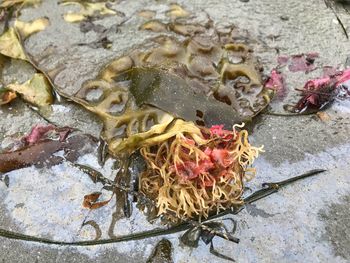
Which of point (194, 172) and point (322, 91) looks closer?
point (194, 172)

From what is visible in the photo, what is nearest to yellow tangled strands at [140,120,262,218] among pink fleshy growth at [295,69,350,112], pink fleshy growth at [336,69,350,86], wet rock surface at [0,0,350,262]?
wet rock surface at [0,0,350,262]

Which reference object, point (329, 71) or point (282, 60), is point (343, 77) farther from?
point (282, 60)

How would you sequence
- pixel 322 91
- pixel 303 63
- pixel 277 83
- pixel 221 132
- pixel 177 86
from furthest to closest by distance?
1. pixel 303 63
2. pixel 277 83
3. pixel 322 91
4. pixel 177 86
5. pixel 221 132

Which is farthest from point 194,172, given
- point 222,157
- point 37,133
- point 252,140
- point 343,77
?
point 343,77

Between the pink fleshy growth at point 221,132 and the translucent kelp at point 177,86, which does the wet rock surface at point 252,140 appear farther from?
the pink fleshy growth at point 221,132


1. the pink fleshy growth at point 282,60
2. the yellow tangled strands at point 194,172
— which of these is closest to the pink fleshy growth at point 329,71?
the pink fleshy growth at point 282,60

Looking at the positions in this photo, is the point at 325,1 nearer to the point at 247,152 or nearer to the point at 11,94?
the point at 247,152
